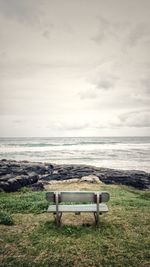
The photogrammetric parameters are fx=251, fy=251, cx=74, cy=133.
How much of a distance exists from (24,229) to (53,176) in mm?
14603

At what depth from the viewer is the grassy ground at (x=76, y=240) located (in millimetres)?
4992

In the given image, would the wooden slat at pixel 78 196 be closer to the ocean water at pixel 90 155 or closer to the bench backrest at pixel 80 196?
the bench backrest at pixel 80 196

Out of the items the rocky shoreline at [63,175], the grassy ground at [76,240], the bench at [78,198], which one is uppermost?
the bench at [78,198]

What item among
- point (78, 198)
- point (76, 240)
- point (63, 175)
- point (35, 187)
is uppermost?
point (78, 198)

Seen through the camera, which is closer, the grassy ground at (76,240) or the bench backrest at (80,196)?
the grassy ground at (76,240)

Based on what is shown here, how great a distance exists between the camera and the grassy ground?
4992mm

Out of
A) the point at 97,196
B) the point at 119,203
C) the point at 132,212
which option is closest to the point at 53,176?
the point at 119,203

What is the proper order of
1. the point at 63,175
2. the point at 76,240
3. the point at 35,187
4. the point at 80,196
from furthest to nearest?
1. the point at 63,175
2. the point at 35,187
3. the point at 80,196
4. the point at 76,240

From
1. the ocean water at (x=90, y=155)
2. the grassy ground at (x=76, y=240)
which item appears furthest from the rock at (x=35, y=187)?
the ocean water at (x=90, y=155)

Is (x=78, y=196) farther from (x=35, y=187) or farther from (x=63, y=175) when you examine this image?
(x=63, y=175)

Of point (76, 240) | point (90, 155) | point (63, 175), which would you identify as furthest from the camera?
point (90, 155)

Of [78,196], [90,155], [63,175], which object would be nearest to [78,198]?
[78,196]

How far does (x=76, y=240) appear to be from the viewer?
588cm

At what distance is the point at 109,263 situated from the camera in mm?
4871
